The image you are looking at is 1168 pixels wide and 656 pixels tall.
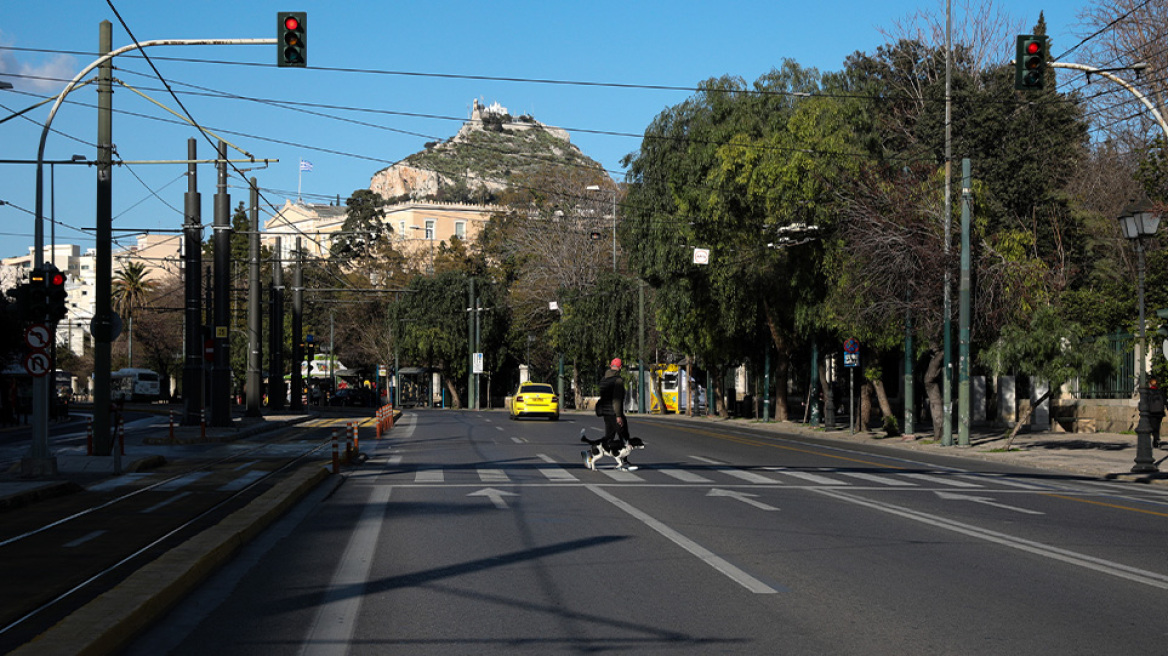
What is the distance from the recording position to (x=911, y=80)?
198 ft

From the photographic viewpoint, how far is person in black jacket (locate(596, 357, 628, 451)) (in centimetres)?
2147

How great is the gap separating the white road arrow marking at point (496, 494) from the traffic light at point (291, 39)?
684 cm

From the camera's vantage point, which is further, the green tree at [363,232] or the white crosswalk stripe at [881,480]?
the green tree at [363,232]

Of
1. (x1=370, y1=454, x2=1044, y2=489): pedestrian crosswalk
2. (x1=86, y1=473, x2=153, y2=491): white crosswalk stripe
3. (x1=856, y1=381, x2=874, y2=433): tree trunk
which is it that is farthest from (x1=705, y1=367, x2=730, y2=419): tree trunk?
(x1=86, y1=473, x2=153, y2=491): white crosswalk stripe

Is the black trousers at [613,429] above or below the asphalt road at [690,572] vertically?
above

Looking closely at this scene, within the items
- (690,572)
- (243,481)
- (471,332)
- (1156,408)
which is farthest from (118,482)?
(471,332)

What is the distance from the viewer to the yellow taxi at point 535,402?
5053cm

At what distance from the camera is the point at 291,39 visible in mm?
17391

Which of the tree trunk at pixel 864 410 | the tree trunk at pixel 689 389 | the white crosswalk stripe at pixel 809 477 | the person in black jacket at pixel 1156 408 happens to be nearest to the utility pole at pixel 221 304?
the white crosswalk stripe at pixel 809 477

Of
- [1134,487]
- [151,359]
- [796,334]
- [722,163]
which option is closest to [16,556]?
[1134,487]

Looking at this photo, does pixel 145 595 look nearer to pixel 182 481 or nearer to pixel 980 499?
pixel 182 481

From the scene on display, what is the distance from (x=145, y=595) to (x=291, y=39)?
11111 millimetres

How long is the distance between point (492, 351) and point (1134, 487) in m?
68.0

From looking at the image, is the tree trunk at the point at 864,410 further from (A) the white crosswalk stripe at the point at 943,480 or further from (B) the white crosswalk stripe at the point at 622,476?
(B) the white crosswalk stripe at the point at 622,476
